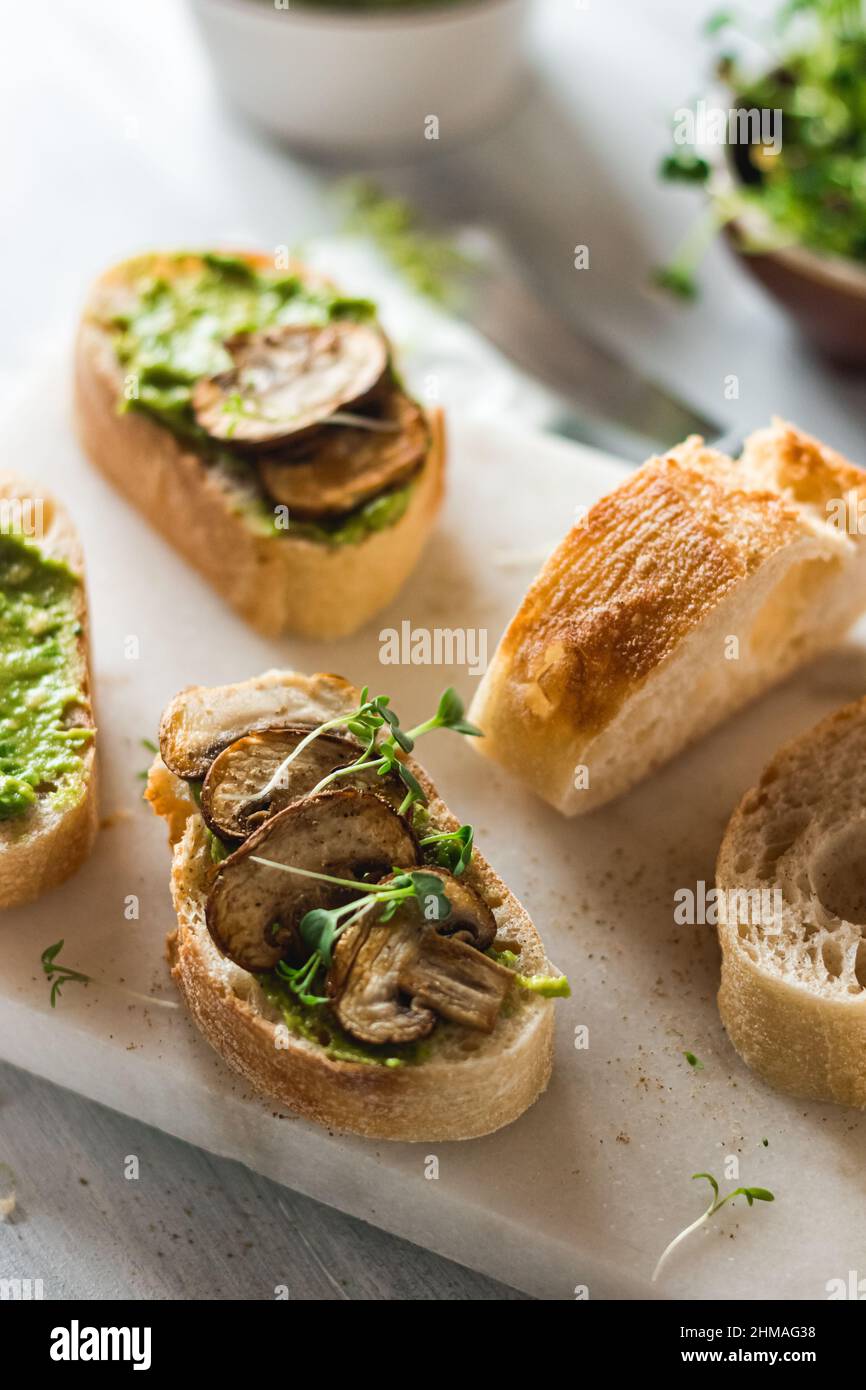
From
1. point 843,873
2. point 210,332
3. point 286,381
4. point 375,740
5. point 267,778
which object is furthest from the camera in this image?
point 210,332

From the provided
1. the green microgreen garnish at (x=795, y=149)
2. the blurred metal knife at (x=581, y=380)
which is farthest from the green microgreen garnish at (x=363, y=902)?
the green microgreen garnish at (x=795, y=149)

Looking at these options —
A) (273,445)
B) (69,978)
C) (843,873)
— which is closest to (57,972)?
(69,978)

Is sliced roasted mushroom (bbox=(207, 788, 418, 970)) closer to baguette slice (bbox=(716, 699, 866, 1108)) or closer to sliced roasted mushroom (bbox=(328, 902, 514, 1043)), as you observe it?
sliced roasted mushroom (bbox=(328, 902, 514, 1043))

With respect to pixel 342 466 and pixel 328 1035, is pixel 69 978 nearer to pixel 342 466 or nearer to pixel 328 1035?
pixel 328 1035

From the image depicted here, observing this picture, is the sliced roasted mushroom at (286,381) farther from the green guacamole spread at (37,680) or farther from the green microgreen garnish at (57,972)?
the green microgreen garnish at (57,972)

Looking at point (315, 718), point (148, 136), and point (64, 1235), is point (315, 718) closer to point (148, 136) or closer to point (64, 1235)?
point (64, 1235)

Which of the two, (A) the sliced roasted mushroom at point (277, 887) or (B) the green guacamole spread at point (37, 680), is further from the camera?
(B) the green guacamole spread at point (37, 680)

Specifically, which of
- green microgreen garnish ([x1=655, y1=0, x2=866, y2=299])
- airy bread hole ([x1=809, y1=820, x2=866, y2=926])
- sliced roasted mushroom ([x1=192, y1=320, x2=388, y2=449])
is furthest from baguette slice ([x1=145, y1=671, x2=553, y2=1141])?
green microgreen garnish ([x1=655, y1=0, x2=866, y2=299])
